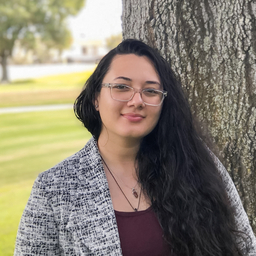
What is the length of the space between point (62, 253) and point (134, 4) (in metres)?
1.46

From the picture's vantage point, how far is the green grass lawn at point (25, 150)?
4941mm

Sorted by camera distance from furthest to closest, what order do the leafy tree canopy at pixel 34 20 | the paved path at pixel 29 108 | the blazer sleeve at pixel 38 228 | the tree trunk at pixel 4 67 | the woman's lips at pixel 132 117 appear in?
the tree trunk at pixel 4 67
the leafy tree canopy at pixel 34 20
the paved path at pixel 29 108
the woman's lips at pixel 132 117
the blazer sleeve at pixel 38 228

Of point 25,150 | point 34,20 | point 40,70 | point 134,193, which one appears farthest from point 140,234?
point 40,70

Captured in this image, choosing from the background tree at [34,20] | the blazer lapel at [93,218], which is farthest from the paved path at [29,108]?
the blazer lapel at [93,218]

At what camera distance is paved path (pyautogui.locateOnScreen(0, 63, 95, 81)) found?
113 ft

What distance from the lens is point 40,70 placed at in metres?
35.8

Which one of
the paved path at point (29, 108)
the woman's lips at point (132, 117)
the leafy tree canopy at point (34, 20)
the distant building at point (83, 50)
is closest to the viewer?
the woman's lips at point (132, 117)

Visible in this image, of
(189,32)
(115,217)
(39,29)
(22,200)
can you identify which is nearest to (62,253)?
(115,217)

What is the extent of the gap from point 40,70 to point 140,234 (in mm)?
35945

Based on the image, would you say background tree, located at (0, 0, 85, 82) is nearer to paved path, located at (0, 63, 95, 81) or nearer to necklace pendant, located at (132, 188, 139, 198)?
paved path, located at (0, 63, 95, 81)

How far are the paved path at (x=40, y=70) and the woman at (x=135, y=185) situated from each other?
32.3 meters

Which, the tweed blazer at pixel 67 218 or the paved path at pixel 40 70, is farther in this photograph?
the paved path at pixel 40 70

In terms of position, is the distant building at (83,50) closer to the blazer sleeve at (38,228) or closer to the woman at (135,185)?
the woman at (135,185)

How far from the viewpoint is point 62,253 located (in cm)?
146
